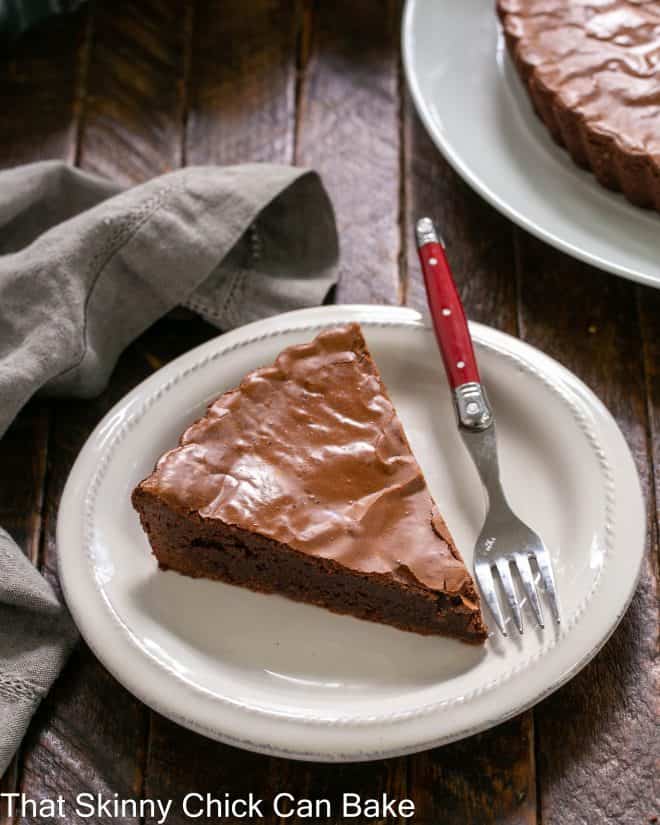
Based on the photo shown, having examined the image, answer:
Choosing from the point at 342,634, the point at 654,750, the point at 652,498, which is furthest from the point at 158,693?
the point at 652,498

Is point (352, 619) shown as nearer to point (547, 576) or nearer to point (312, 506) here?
point (312, 506)

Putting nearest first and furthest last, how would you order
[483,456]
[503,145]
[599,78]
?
[483,456]
[599,78]
[503,145]

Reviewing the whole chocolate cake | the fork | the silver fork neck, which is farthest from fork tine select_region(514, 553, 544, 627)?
the whole chocolate cake

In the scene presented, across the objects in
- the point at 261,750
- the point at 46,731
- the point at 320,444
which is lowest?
the point at 46,731

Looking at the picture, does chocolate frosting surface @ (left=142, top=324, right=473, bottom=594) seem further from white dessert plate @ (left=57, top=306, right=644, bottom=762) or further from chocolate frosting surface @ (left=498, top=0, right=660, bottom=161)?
chocolate frosting surface @ (left=498, top=0, right=660, bottom=161)

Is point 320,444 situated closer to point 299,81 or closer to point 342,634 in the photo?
point 342,634

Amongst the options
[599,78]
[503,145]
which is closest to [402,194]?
[503,145]

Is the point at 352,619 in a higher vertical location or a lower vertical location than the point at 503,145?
lower
